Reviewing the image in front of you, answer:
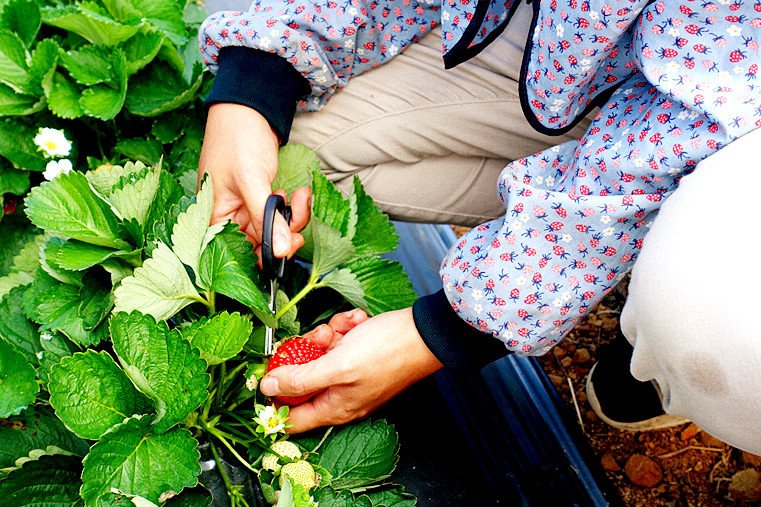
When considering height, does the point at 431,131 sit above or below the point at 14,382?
above

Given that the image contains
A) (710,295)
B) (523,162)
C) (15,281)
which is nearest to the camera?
(710,295)

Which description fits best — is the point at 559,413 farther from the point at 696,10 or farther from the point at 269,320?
the point at 696,10

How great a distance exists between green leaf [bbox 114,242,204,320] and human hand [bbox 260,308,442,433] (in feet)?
0.43

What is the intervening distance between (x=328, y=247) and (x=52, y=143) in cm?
57

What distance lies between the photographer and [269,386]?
799mm

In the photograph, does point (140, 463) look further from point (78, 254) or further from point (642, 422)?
point (642, 422)

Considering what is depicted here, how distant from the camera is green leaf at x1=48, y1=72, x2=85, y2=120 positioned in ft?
3.79

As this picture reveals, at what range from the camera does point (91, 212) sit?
0.83 m

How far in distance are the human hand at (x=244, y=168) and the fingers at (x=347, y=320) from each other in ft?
0.36

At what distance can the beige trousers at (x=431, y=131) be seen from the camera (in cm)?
105

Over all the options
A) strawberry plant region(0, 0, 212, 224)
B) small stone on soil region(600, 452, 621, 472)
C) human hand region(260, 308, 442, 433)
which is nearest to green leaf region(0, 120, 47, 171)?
strawberry plant region(0, 0, 212, 224)

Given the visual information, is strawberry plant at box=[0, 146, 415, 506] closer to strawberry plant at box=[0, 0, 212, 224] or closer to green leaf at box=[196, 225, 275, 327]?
green leaf at box=[196, 225, 275, 327]

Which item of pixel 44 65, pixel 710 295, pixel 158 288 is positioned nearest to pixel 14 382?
pixel 158 288

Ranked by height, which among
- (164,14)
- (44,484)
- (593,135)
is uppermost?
(593,135)
